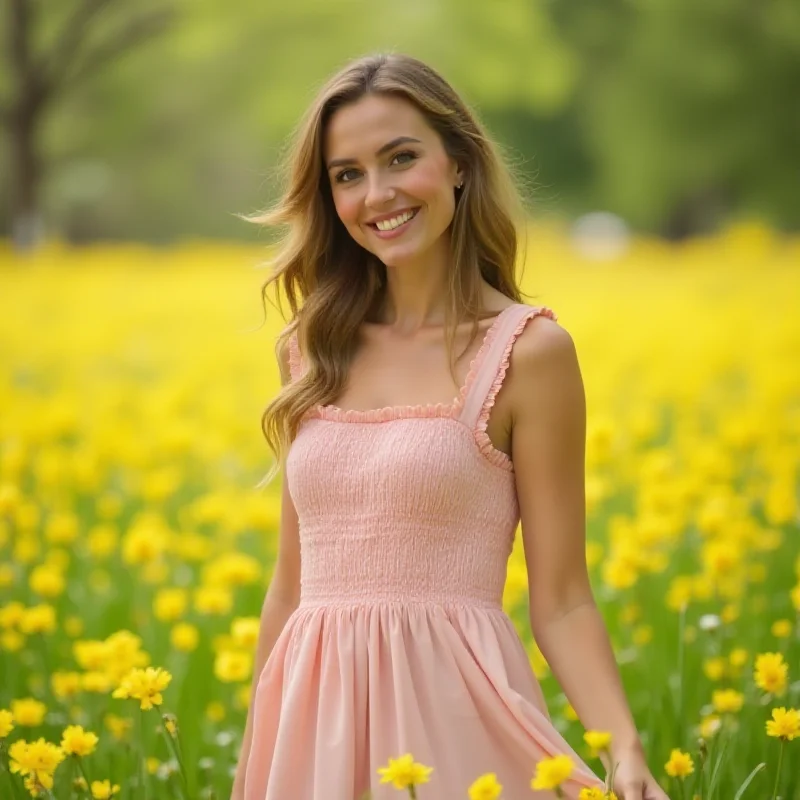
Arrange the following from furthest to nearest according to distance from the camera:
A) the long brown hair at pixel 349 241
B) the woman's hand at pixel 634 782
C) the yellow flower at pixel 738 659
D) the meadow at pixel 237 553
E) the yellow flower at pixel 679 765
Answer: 1. the yellow flower at pixel 738 659
2. the meadow at pixel 237 553
3. the long brown hair at pixel 349 241
4. the yellow flower at pixel 679 765
5. the woman's hand at pixel 634 782

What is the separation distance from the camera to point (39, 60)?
20281 mm

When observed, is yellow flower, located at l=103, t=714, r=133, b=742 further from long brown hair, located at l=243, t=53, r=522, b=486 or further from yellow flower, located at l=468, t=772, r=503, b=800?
yellow flower, located at l=468, t=772, r=503, b=800

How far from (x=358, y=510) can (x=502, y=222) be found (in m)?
0.57

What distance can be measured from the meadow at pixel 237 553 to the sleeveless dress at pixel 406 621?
0.11m

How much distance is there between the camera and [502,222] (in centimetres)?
245

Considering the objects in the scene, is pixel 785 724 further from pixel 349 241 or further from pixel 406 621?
pixel 349 241

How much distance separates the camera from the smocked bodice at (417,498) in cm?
218

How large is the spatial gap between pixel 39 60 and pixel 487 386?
19355 millimetres

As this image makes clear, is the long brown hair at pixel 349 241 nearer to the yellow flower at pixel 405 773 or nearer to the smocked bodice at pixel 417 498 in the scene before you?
the smocked bodice at pixel 417 498

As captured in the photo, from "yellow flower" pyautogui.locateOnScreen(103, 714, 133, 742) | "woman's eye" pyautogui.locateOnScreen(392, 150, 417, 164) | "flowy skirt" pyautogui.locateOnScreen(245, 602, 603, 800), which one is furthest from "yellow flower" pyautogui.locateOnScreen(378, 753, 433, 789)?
"yellow flower" pyautogui.locateOnScreen(103, 714, 133, 742)

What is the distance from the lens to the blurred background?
66.2 ft

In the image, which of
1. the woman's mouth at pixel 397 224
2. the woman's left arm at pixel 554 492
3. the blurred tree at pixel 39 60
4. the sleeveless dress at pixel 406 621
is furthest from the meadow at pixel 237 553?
the blurred tree at pixel 39 60

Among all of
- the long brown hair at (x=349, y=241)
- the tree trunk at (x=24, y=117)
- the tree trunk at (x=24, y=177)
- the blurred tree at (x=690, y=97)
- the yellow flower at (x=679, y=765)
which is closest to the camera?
the yellow flower at (x=679, y=765)

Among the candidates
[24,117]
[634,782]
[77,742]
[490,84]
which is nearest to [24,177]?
[24,117]
